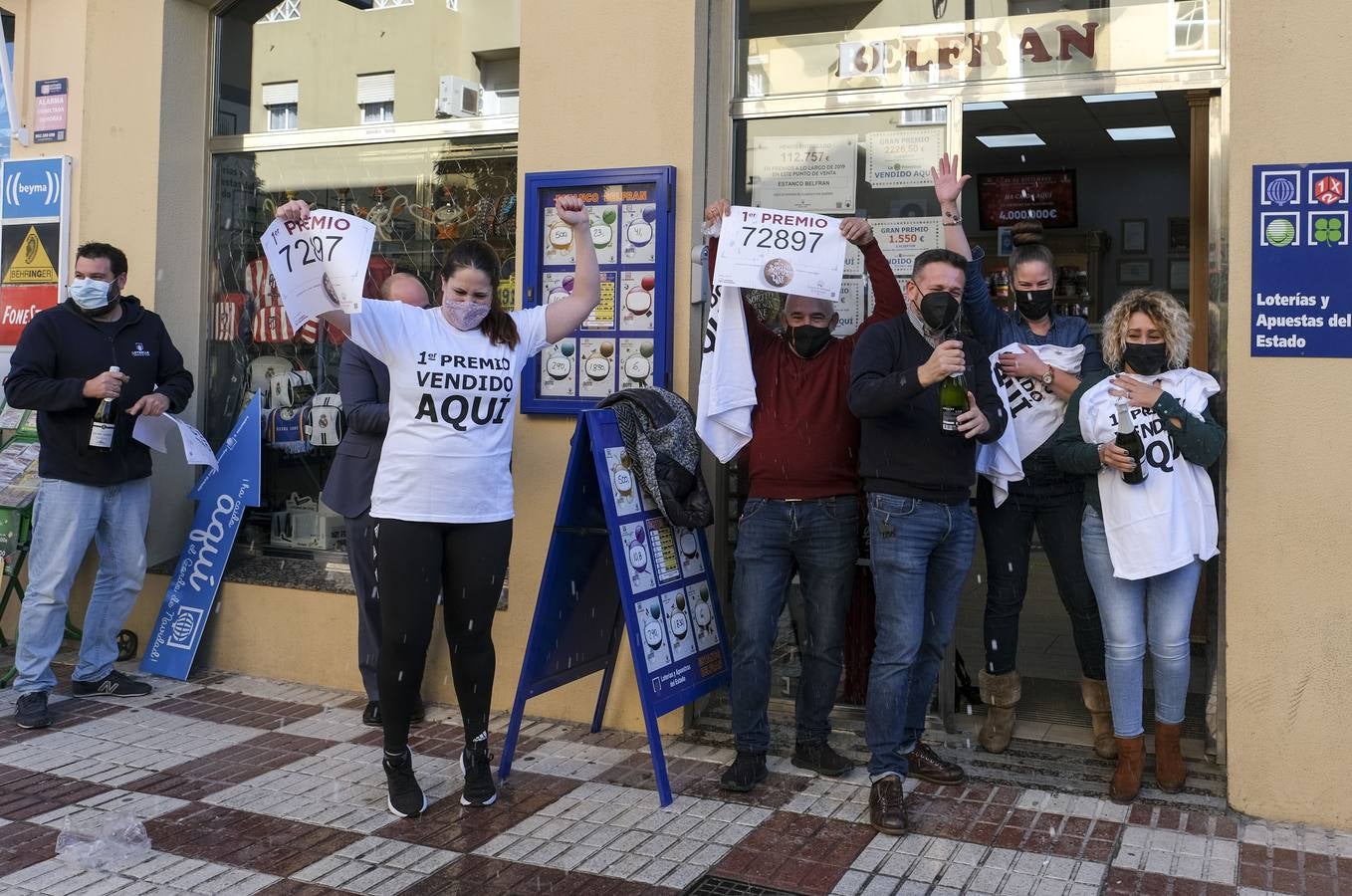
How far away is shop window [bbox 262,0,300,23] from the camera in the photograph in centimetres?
709

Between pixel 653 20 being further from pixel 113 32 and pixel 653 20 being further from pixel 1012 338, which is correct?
pixel 113 32

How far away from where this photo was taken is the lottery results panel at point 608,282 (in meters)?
5.54

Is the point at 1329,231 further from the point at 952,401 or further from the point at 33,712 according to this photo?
the point at 33,712

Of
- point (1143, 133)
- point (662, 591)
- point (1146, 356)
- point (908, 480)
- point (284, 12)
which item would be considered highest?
point (1143, 133)

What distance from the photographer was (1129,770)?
4633mm

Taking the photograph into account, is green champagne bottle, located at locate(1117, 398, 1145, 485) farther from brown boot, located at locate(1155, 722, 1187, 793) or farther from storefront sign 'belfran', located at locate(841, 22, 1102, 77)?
storefront sign 'belfran', located at locate(841, 22, 1102, 77)

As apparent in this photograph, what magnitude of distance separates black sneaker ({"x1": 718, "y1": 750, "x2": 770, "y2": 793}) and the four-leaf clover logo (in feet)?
9.33

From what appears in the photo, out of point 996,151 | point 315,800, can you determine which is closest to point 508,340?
point 315,800

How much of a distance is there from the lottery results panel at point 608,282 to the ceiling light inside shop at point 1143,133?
7132 millimetres

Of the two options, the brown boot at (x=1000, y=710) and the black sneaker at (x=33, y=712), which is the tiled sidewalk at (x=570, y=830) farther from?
the brown boot at (x=1000, y=710)

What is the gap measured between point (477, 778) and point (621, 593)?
2.89 feet

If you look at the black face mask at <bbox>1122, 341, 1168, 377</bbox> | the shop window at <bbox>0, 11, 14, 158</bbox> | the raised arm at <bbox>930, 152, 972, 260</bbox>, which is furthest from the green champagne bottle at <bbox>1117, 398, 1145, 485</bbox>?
the shop window at <bbox>0, 11, 14, 158</bbox>

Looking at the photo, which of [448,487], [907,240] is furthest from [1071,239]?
[448,487]

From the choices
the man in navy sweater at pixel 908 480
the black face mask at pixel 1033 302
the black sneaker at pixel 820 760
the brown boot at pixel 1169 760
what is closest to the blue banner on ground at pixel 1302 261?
the black face mask at pixel 1033 302
